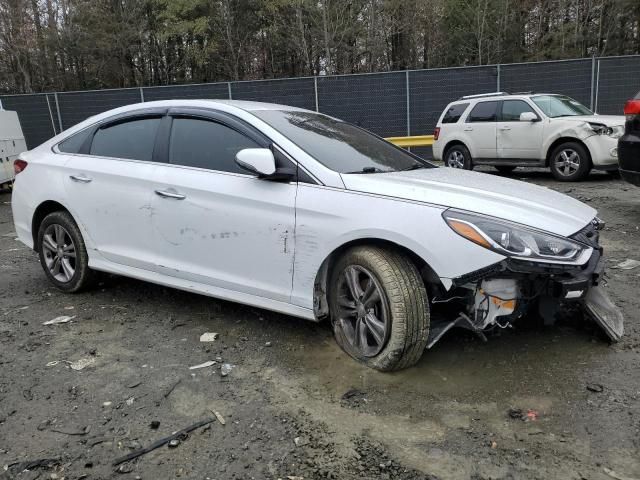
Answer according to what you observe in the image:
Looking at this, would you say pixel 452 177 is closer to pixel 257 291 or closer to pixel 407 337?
pixel 407 337

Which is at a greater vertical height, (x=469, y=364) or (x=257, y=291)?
(x=257, y=291)

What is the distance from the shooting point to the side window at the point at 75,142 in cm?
459

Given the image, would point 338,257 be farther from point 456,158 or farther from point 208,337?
point 456,158

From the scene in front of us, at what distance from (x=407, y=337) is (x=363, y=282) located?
42 centimetres

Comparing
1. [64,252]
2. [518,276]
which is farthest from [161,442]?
[64,252]

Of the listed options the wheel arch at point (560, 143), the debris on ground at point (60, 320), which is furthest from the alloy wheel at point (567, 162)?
the debris on ground at point (60, 320)

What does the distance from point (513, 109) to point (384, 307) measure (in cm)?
912

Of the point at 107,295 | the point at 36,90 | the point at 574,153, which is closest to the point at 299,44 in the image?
the point at 36,90

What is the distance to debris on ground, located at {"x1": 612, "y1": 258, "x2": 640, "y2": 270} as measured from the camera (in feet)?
16.4

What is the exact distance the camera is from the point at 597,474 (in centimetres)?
230

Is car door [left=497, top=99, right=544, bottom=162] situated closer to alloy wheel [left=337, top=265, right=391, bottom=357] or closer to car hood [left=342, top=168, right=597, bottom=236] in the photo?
car hood [left=342, top=168, right=597, bottom=236]

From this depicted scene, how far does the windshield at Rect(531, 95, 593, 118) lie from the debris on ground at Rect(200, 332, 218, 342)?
28.9 ft

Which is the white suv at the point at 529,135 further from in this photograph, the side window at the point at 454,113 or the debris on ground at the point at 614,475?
the debris on ground at the point at 614,475

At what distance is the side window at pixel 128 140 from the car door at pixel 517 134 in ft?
27.4
